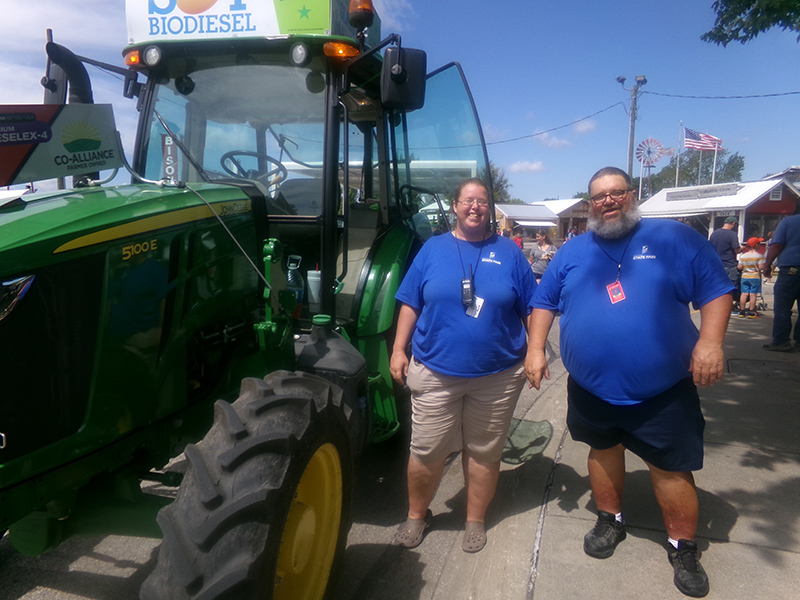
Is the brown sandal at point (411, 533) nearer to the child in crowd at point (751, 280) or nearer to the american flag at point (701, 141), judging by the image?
the child in crowd at point (751, 280)

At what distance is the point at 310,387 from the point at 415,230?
201 cm

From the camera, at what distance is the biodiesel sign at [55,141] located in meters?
2.03

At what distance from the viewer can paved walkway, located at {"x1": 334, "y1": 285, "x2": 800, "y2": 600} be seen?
2.56 meters

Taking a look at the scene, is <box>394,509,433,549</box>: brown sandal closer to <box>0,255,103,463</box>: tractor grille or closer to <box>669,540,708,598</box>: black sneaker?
<box>669,540,708,598</box>: black sneaker

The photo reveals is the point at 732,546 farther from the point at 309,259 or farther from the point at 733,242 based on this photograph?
the point at 733,242

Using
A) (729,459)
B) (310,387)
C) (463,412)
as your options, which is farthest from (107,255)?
(729,459)

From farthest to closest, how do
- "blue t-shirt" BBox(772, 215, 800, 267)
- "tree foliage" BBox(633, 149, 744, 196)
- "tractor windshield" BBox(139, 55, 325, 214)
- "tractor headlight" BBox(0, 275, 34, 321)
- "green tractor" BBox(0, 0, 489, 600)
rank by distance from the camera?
"tree foliage" BBox(633, 149, 744, 196)
"blue t-shirt" BBox(772, 215, 800, 267)
"tractor windshield" BBox(139, 55, 325, 214)
"green tractor" BBox(0, 0, 489, 600)
"tractor headlight" BBox(0, 275, 34, 321)

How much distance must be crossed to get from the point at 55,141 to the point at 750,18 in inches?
192

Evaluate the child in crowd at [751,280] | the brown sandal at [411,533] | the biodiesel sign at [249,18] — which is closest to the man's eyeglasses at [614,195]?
the biodiesel sign at [249,18]

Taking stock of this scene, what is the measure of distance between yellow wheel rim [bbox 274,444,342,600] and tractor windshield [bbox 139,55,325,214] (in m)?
1.39

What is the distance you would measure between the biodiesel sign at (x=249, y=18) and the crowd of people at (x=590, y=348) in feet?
3.42

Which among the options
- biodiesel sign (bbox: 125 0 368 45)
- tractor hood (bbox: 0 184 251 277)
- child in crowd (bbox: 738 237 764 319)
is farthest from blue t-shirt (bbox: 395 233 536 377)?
child in crowd (bbox: 738 237 764 319)

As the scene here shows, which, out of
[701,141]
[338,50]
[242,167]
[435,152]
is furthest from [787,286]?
[701,141]

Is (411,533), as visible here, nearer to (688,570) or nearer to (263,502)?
(688,570)
